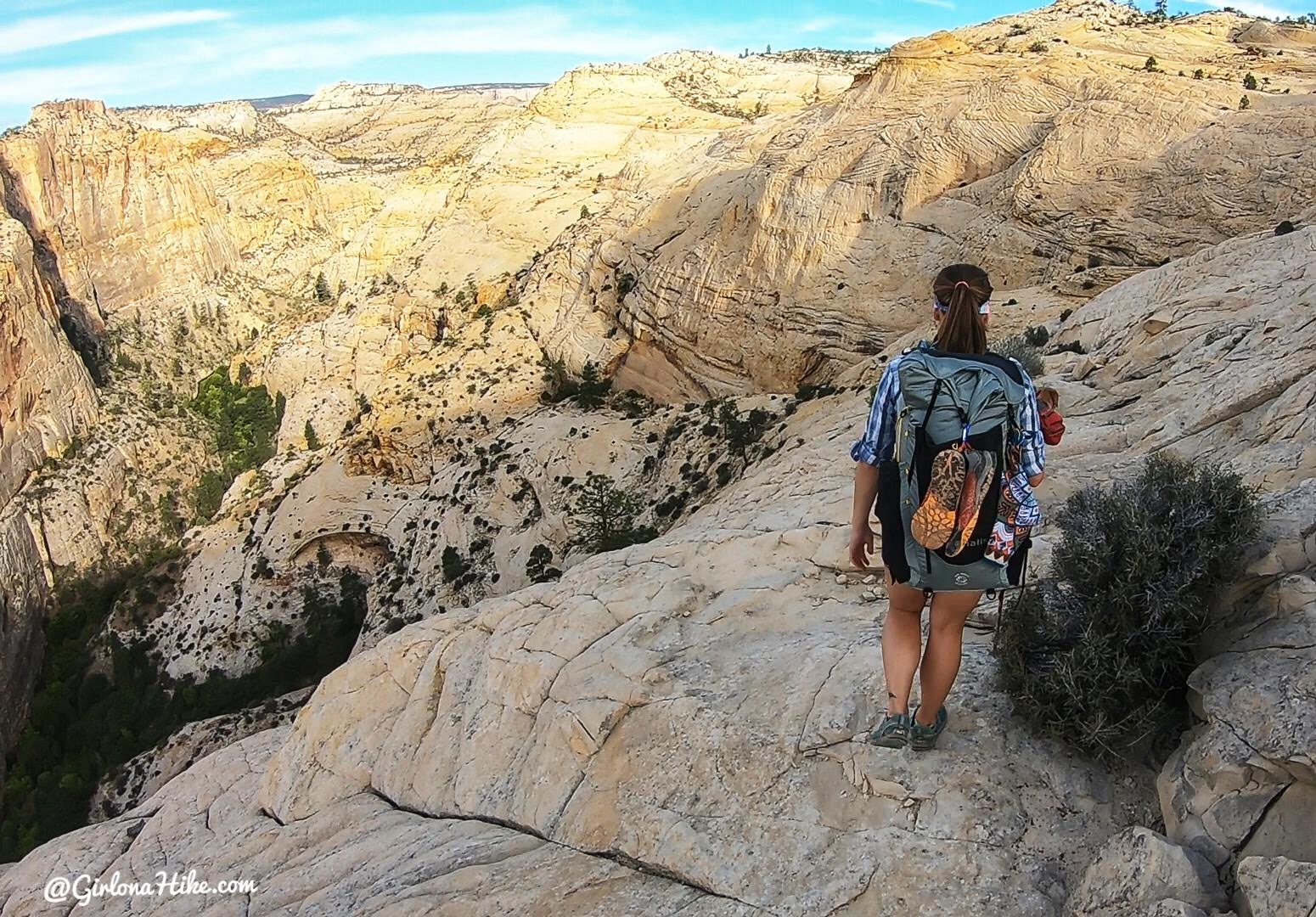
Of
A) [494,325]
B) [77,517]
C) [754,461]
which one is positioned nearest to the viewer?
[754,461]

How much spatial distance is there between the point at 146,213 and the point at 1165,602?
89.0m

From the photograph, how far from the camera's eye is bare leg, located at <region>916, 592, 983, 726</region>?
4.06 meters

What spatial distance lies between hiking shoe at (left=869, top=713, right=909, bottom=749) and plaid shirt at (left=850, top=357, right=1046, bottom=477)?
5.15 ft

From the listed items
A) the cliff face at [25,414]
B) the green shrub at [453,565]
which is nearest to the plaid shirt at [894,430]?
the green shrub at [453,565]

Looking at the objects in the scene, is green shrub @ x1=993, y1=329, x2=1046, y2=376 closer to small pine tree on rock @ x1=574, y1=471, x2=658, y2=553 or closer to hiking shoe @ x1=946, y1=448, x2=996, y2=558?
hiking shoe @ x1=946, y1=448, x2=996, y2=558

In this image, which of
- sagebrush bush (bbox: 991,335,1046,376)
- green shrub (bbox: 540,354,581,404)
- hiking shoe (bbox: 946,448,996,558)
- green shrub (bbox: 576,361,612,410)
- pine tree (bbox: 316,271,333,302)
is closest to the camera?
hiking shoe (bbox: 946,448,996,558)

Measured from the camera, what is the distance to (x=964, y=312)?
387cm

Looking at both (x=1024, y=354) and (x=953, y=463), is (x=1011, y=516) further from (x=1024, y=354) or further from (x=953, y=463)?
(x=1024, y=354)

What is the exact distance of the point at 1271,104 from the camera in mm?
20469

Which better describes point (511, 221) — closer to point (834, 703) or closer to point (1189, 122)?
point (1189, 122)

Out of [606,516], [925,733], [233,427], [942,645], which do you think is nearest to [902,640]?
[942,645]

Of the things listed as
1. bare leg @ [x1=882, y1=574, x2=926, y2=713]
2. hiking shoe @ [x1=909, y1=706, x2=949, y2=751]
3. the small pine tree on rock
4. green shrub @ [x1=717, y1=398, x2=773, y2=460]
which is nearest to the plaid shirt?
bare leg @ [x1=882, y1=574, x2=926, y2=713]

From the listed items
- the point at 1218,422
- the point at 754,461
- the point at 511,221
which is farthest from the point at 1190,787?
the point at 511,221

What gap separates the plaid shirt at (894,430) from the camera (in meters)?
3.86
